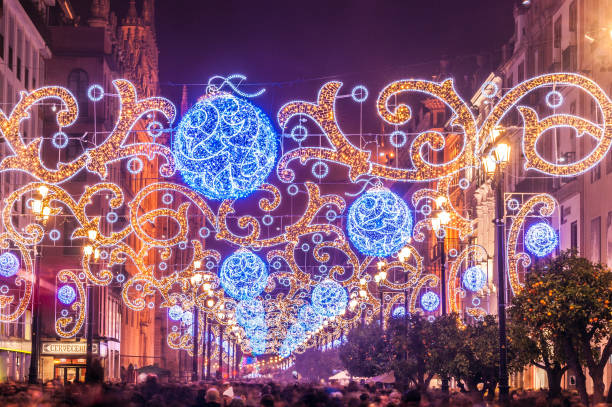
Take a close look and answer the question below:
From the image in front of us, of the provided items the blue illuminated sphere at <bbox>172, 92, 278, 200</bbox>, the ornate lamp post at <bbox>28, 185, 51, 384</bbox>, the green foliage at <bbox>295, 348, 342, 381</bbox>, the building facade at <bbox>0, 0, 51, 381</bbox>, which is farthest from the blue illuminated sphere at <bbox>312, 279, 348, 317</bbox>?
the green foliage at <bbox>295, 348, 342, 381</bbox>

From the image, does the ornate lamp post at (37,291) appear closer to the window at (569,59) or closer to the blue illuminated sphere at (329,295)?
the blue illuminated sphere at (329,295)

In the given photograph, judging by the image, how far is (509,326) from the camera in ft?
93.9

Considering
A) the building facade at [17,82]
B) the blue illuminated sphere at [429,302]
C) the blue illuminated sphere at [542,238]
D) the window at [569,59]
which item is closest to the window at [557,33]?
the window at [569,59]

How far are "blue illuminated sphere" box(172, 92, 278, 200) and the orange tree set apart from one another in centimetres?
730

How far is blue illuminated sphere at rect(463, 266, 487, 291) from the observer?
48.5 meters

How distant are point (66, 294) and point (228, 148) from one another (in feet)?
153

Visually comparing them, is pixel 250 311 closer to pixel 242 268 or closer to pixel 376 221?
pixel 242 268

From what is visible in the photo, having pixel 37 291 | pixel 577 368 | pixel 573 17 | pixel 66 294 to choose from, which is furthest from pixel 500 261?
pixel 66 294

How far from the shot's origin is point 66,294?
6600 centimetres

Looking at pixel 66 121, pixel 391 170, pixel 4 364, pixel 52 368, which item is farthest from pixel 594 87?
pixel 52 368

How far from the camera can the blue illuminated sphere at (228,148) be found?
2178 cm

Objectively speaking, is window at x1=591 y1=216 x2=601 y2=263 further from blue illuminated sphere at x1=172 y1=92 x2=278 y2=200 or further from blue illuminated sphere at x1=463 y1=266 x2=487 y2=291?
blue illuminated sphere at x1=172 y1=92 x2=278 y2=200

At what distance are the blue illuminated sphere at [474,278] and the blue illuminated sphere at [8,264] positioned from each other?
1991 centimetres

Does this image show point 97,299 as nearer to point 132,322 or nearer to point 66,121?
point 132,322
